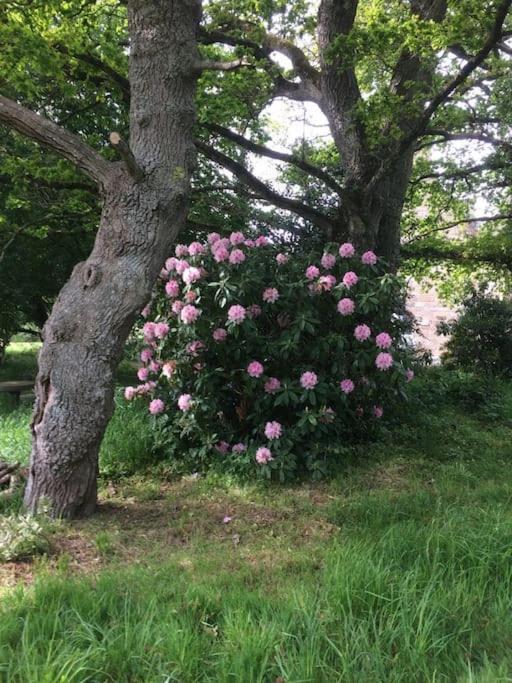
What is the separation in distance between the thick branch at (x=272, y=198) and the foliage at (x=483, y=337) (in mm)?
4620


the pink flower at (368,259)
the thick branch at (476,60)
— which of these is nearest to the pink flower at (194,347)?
the pink flower at (368,259)

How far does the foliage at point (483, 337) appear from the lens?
10000mm

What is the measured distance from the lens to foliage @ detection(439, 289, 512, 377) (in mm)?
10000

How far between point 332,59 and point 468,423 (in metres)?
4.65

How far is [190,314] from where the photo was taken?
15.8 feet

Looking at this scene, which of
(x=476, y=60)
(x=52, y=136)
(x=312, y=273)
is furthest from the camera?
(x=312, y=273)

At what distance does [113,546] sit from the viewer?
3430 millimetres

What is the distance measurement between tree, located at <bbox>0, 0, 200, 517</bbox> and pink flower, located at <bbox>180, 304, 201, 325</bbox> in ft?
2.38

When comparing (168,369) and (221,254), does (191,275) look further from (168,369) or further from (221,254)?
(168,369)

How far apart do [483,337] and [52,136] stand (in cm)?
863

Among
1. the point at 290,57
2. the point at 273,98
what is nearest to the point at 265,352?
the point at 273,98

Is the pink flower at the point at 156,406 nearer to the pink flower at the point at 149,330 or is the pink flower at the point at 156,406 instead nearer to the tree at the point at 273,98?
the pink flower at the point at 149,330

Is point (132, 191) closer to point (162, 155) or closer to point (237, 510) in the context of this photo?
point (162, 155)

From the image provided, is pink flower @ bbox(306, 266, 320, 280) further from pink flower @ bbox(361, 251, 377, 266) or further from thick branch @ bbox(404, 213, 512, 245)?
thick branch @ bbox(404, 213, 512, 245)
